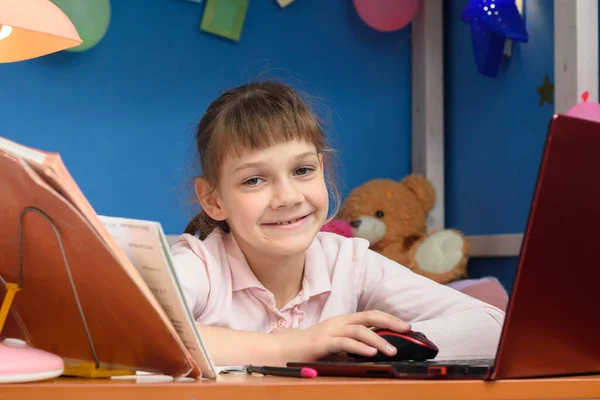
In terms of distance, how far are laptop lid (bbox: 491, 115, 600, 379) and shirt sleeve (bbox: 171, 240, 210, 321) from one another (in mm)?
721

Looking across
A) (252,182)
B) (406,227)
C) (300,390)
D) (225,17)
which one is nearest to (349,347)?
(300,390)

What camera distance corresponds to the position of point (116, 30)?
2676 mm

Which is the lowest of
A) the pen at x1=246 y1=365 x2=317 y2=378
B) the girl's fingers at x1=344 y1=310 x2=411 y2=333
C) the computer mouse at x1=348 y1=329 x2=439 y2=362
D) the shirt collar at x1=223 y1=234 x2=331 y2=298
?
the shirt collar at x1=223 y1=234 x2=331 y2=298

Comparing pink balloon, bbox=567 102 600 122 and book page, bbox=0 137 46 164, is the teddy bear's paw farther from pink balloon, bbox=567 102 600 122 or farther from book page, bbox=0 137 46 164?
book page, bbox=0 137 46 164

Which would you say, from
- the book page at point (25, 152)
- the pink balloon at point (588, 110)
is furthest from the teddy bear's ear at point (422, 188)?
the book page at point (25, 152)

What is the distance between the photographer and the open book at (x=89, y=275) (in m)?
0.55

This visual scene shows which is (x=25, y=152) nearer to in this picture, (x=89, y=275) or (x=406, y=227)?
(x=89, y=275)

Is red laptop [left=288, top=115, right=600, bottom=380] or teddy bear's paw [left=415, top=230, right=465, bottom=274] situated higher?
red laptop [left=288, top=115, right=600, bottom=380]

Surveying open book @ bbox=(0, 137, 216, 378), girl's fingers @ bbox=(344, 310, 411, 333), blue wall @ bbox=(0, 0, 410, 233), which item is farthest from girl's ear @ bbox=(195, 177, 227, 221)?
blue wall @ bbox=(0, 0, 410, 233)

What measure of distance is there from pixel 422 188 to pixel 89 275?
230cm

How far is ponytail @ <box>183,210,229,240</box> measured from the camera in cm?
146

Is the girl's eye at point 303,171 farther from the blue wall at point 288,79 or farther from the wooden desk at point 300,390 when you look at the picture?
the blue wall at point 288,79

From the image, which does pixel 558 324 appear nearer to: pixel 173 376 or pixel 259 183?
pixel 173 376

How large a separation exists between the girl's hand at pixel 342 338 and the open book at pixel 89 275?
22 cm
